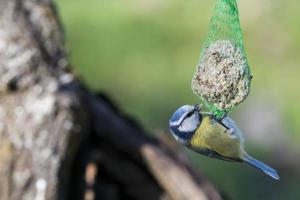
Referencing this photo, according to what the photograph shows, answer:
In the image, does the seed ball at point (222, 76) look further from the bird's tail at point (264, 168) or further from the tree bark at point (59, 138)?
the tree bark at point (59, 138)

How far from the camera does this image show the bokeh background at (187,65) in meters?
6.59

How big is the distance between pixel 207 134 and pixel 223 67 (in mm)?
236

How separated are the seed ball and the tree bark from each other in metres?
1.31

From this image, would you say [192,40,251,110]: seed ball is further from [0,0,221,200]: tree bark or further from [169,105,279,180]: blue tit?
[0,0,221,200]: tree bark

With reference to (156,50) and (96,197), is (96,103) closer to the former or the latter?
(96,197)

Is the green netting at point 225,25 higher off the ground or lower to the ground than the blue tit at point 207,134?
higher

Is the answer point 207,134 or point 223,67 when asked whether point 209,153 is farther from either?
point 223,67

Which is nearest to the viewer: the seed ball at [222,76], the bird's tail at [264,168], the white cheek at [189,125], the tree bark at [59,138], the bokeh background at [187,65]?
the bird's tail at [264,168]

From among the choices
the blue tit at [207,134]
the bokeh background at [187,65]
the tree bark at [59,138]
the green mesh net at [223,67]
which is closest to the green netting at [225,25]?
the green mesh net at [223,67]

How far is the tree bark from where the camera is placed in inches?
161

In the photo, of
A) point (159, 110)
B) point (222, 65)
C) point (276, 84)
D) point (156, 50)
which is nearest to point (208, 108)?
point (222, 65)

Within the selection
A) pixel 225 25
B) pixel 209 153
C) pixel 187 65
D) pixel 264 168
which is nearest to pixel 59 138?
pixel 225 25

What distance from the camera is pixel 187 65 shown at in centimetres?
812

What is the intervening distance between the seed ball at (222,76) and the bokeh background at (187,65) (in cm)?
315
